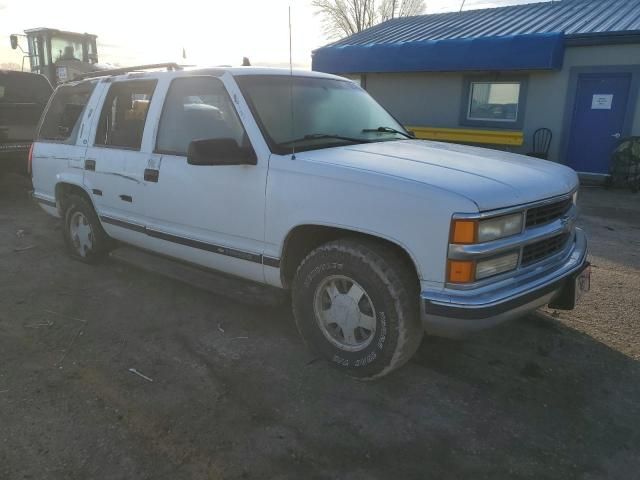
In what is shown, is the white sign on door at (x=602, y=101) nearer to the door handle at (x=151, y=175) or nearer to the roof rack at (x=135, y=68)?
the roof rack at (x=135, y=68)

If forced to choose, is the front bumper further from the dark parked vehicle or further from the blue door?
the blue door

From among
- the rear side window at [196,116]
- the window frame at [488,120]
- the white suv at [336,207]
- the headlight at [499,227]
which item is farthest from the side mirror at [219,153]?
the window frame at [488,120]

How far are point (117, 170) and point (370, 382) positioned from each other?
2852mm

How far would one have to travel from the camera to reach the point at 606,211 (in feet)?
28.6

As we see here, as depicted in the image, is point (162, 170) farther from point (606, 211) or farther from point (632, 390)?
point (606, 211)

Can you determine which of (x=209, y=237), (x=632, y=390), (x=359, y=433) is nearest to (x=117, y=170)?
(x=209, y=237)

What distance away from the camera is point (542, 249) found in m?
3.16

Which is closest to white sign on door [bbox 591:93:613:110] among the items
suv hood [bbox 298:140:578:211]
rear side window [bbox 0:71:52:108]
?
suv hood [bbox 298:140:578:211]

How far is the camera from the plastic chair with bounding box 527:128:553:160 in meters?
12.0

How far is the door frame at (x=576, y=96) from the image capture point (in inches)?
422

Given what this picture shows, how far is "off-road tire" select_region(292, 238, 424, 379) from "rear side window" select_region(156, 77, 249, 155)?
1036 millimetres

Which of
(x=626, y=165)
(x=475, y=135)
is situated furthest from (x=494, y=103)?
(x=626, y=165)

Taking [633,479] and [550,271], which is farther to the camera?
[550,271]

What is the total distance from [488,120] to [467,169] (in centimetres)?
1081
